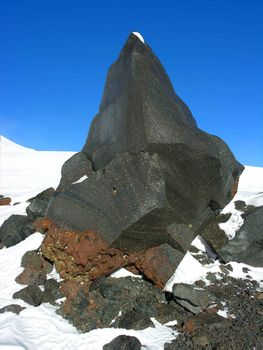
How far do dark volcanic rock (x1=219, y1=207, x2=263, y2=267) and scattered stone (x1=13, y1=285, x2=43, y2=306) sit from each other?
16.4 ft

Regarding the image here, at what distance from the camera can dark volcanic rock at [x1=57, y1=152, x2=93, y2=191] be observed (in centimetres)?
1096

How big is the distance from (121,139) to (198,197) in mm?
2307

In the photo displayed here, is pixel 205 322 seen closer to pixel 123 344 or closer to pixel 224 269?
pixel 123 344

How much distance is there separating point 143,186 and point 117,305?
2.54 metres

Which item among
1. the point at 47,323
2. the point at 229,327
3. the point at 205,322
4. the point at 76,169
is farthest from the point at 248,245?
the point at 47,323

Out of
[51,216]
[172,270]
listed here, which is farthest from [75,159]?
[172,270]

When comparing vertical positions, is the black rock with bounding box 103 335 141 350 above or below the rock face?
→ below

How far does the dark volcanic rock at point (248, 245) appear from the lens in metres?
10.7

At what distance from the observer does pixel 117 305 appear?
8203 millimetres

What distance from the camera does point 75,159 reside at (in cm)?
1122

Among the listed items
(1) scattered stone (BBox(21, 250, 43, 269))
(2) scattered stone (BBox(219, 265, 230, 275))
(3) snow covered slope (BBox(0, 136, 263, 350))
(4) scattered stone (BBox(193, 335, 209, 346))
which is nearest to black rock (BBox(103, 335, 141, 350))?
(3) snow covered slope (BBox(0, 136, 263, 350))

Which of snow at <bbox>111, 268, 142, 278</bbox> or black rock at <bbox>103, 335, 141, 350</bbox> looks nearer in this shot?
black rock at <bbox>103, 335, 141, 350</bbox>

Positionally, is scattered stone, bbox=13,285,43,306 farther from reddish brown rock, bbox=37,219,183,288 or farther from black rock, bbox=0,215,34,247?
black rock, bbox=0,215,34,247

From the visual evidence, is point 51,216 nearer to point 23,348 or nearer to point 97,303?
point 97,303
